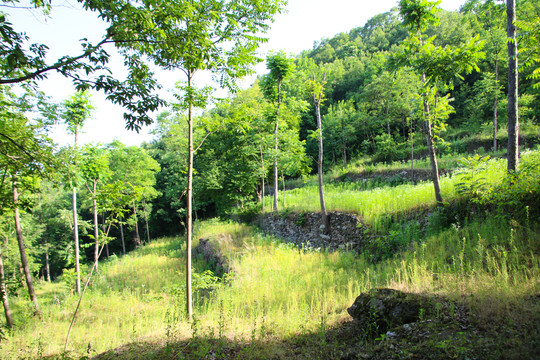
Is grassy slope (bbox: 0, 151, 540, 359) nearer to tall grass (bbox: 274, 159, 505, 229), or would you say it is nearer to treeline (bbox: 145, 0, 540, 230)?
tall grass (bbox: 274, 159, 505, 229)

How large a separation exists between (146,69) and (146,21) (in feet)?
3.27

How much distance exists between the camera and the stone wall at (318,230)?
28.8ft

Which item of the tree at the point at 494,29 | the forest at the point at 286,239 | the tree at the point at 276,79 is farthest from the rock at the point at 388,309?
the tree at the point at 276,79

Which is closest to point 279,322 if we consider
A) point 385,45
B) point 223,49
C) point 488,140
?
point 223,49

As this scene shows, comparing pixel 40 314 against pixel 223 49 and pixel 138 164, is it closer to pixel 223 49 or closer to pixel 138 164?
pixel 223 49

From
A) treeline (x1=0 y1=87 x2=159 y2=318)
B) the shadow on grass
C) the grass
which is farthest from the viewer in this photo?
treeline (x1=0 y1=87 x2=159 y2=318)

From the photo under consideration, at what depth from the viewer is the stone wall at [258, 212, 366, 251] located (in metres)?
8.77

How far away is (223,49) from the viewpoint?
15.2 feet

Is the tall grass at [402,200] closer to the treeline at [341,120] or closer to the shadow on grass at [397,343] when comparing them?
the treeline at [341,120]

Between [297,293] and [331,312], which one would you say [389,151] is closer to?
[297,293]

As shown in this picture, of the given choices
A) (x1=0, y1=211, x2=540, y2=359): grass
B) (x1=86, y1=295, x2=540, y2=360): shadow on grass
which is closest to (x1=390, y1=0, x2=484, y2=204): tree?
(x1=0, y1=211, x2=540, y2=359): grass

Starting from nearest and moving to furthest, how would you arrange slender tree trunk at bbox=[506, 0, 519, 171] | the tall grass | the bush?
slender tree trunk at bbox=[506, 0, 519, 171] → the tall grass → the bush

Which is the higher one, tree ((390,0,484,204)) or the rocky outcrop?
tree ((390,0,484,204))

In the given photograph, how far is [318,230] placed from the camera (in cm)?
1059
